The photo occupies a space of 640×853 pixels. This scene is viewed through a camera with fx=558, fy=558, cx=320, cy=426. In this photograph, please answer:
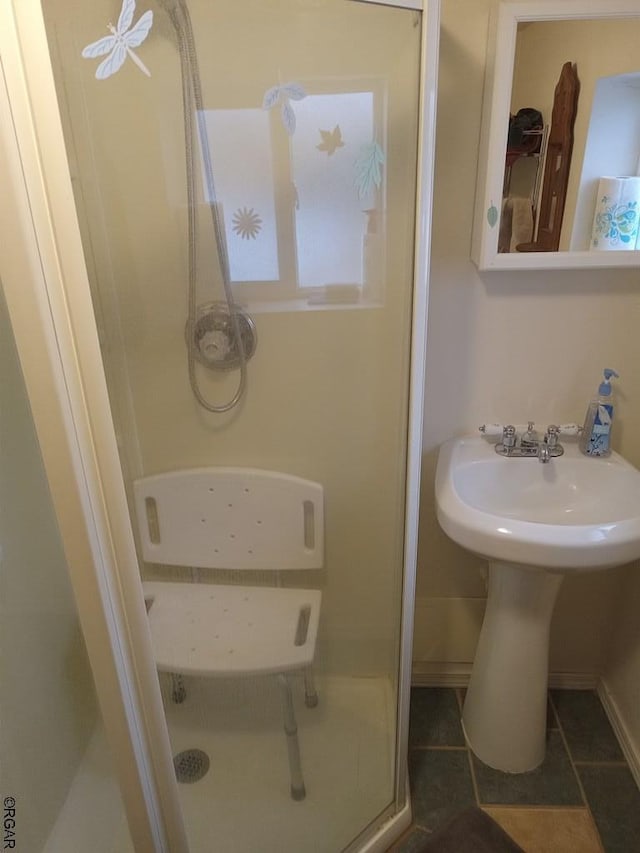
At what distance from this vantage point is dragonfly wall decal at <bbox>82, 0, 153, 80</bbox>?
30.2 inches

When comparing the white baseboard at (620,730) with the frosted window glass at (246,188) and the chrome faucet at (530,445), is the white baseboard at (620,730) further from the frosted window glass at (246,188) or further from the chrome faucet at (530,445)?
the frosted window glass at (246,188)

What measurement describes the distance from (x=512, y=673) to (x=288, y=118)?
1417 millimetres

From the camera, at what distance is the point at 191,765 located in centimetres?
116

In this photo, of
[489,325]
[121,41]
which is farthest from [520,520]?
[121,41]

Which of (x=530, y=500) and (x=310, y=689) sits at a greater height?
(x=530, y=500)

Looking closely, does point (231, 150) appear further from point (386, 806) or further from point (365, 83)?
point (386, 806)

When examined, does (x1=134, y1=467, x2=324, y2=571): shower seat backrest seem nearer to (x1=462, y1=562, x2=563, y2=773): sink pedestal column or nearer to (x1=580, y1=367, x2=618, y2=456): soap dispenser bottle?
(x1=462, y1=562, x2=563, y2=773): sink pedestal column

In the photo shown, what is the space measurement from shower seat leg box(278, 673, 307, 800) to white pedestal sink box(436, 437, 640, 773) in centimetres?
53

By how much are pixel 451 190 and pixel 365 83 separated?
348 mm

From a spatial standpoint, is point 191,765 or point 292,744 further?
point 292,744

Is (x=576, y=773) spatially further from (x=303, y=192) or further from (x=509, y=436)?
(x=303, y=192)

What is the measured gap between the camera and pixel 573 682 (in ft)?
5.91

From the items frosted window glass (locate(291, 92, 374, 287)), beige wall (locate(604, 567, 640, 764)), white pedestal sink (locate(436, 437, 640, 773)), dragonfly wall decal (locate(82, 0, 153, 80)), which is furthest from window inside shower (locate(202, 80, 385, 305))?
beige wall (locate(604, 567, 640, 764))

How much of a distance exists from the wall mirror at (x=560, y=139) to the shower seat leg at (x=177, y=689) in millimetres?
1093
